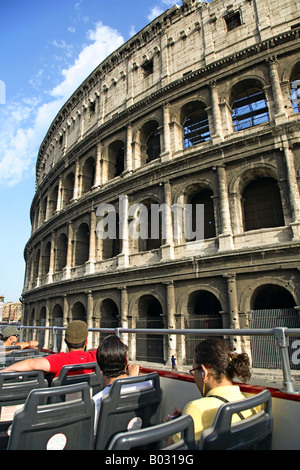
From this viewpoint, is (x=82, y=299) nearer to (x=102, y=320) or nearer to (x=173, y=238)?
(x=102, y=320)

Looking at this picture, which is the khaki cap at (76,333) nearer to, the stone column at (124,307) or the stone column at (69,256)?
the stone column at (124,307)

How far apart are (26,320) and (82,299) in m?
10.3

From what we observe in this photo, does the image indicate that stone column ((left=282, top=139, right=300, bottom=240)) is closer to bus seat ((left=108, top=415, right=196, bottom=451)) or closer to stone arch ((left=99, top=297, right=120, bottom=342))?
stone arch ((left=99, top=297, right=120, bottom=342))

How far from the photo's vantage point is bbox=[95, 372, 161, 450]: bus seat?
5.87 ft

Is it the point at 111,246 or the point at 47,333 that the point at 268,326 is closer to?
the point at 111,246

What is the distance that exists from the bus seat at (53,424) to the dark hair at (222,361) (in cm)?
85

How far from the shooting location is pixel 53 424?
1.57 meters

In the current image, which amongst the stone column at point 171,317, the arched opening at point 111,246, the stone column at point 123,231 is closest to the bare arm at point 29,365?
the stone column at point 171,317

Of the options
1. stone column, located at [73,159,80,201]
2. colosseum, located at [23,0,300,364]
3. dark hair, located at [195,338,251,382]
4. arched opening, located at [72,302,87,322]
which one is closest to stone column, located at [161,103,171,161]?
colosseum, located at [23,0,300,364]

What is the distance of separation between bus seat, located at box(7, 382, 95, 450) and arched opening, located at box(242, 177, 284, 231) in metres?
11.3

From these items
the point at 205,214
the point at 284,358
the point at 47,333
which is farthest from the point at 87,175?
the point at 284,358

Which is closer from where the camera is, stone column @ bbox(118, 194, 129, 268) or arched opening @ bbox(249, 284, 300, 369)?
arched opening @ bbox(249, 284, 300, 369)

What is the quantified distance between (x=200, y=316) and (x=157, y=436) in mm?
10897

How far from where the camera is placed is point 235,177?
11.9 metres
